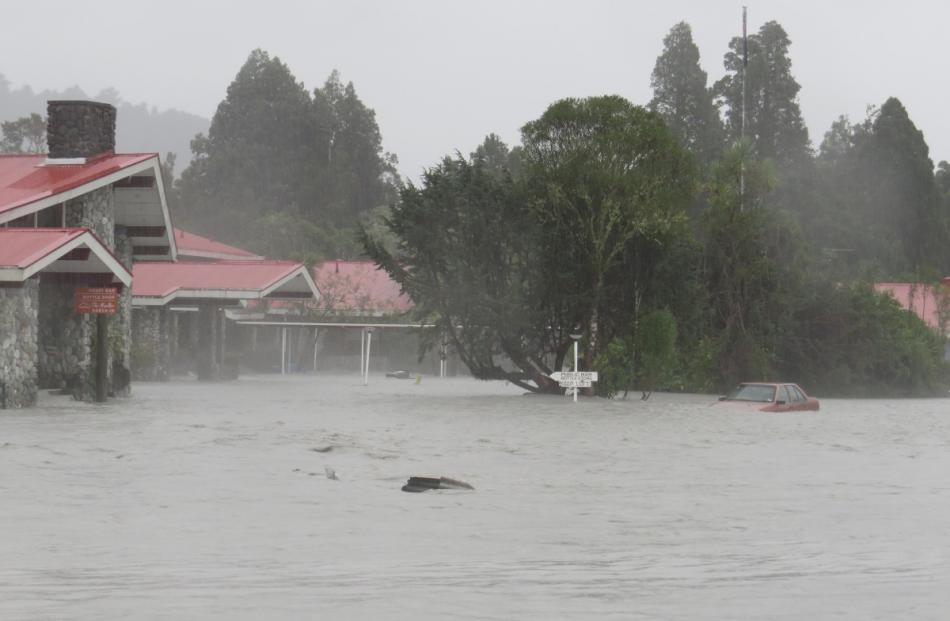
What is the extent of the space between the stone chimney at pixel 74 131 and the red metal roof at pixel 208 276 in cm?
1466

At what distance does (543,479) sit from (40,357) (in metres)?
18.1

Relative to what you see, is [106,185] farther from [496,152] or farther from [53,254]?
[496,152]

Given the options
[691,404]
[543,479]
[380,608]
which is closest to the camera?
[380,608]

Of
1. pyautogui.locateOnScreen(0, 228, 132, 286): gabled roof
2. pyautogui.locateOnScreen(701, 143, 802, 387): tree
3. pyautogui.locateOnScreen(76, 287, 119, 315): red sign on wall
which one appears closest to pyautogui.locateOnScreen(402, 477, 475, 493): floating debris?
pyautogui.locateOnScreen(0, 228, 132, 286): gabled roof

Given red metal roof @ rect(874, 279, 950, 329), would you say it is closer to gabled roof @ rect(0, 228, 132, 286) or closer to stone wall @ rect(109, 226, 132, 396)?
stone wall @ rect(109, 226, 132, 396)

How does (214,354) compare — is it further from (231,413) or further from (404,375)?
(231,413)

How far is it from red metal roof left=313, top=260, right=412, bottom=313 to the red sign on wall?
44377mm

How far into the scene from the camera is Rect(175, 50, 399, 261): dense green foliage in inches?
4397

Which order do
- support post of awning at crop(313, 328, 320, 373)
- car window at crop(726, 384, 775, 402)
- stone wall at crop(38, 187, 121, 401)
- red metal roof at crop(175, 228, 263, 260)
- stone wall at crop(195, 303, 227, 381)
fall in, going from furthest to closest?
support post of awning at crop(313, 328, 320, 373), red metal roof at crop(175, 228, 263, 260), stone wall at crop(195, 303, 227, 381), car window at crop(726, 384, 775, 402), stone wall at crop(38, 187, 121, 401)

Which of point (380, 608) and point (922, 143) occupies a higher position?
point (922, 143)

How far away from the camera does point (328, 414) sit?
32.9 meters

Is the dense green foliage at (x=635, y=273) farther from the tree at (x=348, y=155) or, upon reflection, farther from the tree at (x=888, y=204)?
the tree at (x=348, y=155)

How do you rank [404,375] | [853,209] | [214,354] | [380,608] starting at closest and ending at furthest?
[380,608], [214,354], [404,375], [853,209]

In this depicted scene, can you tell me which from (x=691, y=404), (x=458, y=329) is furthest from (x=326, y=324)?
(x=691, y=404)
